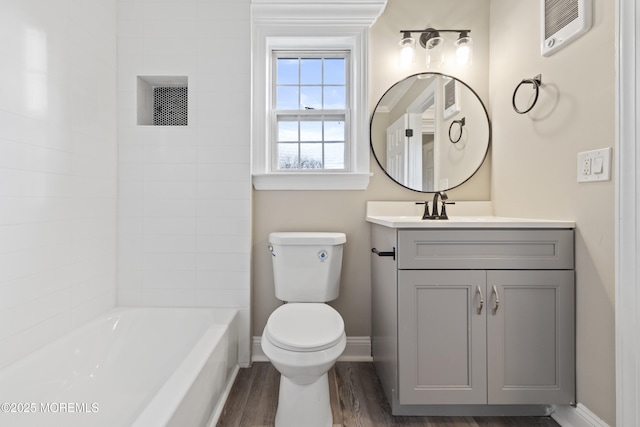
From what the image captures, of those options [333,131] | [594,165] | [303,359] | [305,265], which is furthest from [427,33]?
[303,359]

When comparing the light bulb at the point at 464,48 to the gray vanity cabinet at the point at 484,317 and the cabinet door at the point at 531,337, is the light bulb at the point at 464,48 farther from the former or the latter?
the cabinet door at the point at 531,337

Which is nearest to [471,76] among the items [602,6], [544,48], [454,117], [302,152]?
[454,117]

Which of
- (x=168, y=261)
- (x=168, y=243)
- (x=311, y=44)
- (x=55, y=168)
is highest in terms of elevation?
(x=311, y=44)

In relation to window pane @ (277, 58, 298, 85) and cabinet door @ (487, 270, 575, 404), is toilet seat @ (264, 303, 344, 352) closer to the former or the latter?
cabinet door @ (487, 270, 575, 404)

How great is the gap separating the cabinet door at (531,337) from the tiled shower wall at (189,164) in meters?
1.31

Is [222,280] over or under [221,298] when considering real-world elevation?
over

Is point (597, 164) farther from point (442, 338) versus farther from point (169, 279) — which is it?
point (169, 279)

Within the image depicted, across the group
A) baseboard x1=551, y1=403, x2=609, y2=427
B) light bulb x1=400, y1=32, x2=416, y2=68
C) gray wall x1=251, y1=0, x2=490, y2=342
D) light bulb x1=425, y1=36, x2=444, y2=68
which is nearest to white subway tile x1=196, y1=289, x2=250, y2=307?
gray wall x1=251, y1=0, x2=490, y2=342

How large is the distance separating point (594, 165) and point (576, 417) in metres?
1.05

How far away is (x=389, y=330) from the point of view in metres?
1.55

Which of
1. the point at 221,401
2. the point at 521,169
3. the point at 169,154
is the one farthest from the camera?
the point at 169,154

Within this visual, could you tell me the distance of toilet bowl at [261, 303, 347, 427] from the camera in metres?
1.27

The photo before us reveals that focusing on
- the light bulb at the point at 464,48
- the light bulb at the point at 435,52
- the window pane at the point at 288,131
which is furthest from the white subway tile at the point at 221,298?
the light bulb at the point at 464,48

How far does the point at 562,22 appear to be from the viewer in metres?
1.44
